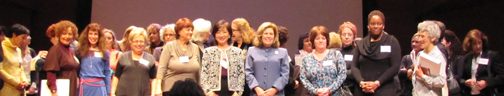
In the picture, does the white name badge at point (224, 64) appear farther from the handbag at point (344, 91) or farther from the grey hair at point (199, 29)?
the handbag at point (344, 91)

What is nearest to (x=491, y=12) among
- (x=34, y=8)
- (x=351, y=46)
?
(x=351, y=46)

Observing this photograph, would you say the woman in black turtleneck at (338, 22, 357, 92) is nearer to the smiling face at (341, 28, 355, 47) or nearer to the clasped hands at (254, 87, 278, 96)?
the smiling face at (341, 28, 355, 47)

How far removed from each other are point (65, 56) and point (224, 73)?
1402 millimetres

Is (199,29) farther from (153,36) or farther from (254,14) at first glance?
(254,14)

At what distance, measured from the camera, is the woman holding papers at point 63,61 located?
3842mm

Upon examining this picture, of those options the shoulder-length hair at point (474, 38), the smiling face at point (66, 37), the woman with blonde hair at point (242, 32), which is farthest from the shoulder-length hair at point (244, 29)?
the shoulder-length hair at point (474, 38)

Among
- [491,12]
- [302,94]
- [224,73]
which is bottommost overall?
[302,94]

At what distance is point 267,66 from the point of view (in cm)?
372

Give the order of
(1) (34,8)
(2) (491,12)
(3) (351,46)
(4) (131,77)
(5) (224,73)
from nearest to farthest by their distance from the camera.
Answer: (5) (224,73) → (4) (131,77) → (3) (351,46) → (2) (491,12) → (1) (34,8)

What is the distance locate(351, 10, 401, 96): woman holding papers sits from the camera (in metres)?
3.74

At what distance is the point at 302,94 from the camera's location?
4500 millimetres

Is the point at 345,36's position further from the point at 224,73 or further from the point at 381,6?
the point at 381,6

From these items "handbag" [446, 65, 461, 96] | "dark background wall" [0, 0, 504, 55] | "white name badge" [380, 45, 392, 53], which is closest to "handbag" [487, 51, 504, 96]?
"handbag" [446, 65, 461, 96]

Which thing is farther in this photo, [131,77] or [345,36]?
[345,36]
